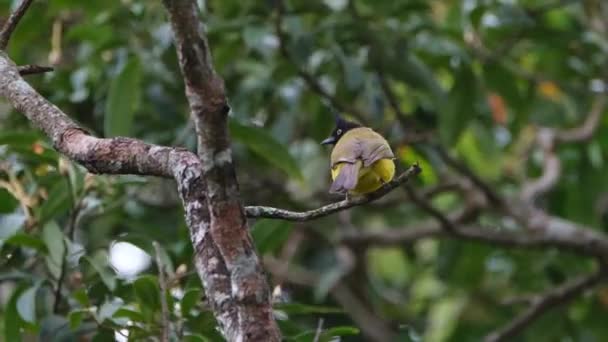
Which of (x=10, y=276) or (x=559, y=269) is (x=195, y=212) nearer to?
(x=10, y=276)

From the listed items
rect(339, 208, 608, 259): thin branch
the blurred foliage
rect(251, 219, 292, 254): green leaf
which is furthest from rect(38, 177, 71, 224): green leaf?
rect(339, 208, 608, 259): thin branch

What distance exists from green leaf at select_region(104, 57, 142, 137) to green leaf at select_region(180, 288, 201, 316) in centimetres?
116

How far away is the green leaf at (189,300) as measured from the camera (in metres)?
2.54

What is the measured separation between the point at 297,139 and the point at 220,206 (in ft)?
11.9

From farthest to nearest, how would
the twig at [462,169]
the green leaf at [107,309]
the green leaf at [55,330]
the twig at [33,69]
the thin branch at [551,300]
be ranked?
the thin branch at [551,300], the twig at [462,169], the green leaf at [55,330], the green leaf at [107,309], the twig at [33,69]

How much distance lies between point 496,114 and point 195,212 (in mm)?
3452

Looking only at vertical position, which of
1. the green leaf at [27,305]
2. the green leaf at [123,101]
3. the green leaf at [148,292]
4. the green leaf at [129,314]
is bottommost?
the green leaf at [129,314]

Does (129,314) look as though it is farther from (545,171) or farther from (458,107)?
(545,171)

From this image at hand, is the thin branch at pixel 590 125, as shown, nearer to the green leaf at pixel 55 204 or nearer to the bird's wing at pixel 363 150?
the bird's wing at pixel 363 150

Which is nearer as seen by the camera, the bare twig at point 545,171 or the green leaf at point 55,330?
the green leaf at point 55,330

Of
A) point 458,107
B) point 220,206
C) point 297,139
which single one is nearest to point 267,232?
point 220,206

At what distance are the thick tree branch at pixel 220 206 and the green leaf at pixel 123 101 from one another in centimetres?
195

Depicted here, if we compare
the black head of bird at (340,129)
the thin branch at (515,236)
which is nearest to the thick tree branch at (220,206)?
the black head of bird at (340,129)

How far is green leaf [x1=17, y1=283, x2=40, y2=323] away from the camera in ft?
9.09
